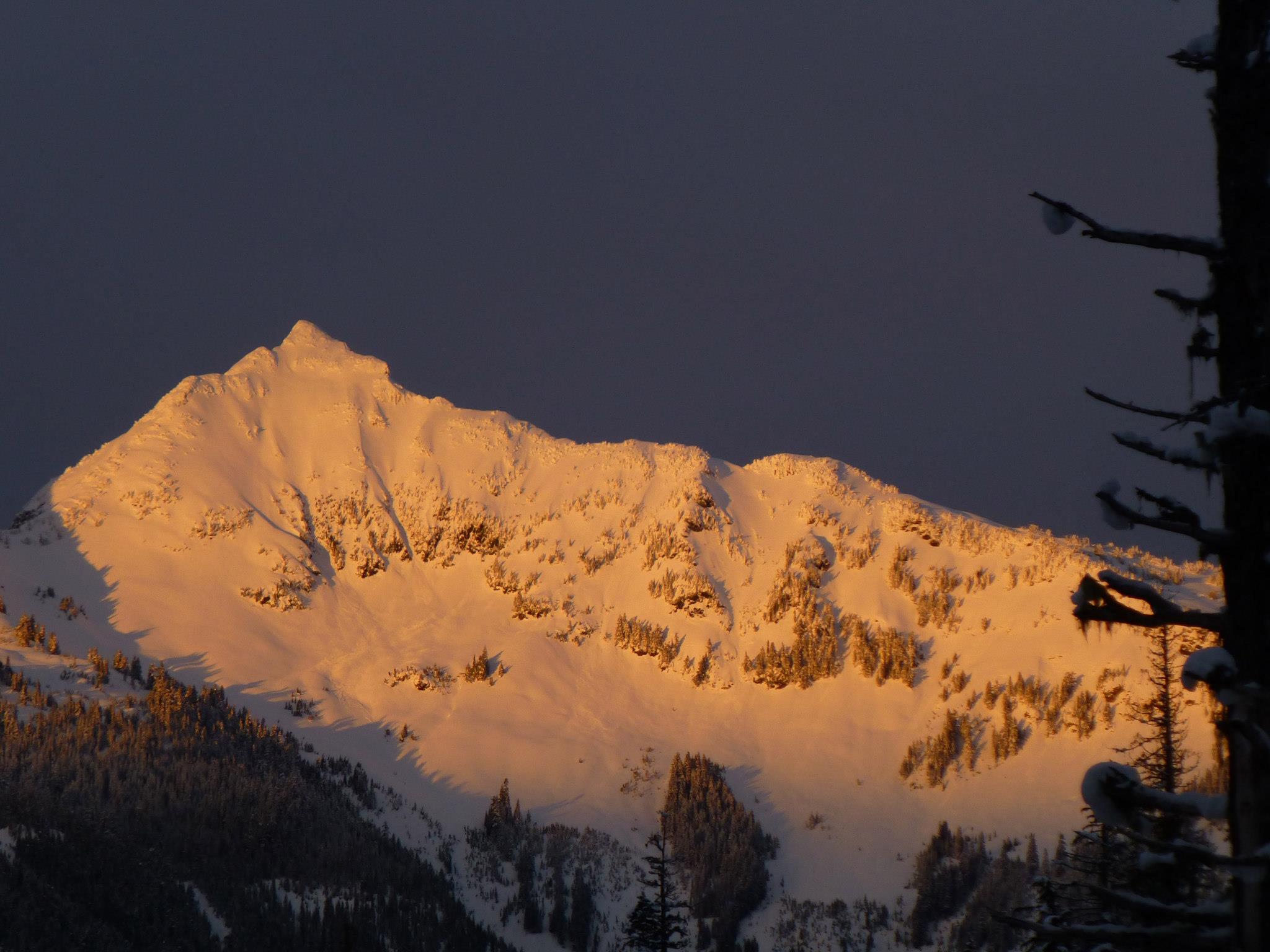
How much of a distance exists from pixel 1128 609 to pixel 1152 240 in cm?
224

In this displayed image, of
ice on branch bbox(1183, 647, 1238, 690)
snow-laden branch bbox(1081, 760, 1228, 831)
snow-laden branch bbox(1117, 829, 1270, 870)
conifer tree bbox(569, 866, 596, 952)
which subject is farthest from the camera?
conifer tree bbox(569, 866, 596, 952)

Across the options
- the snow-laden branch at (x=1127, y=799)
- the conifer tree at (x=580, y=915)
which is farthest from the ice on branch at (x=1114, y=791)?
the conifer tree at (x=580, y=915)

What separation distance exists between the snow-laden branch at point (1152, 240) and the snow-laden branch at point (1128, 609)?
200cm

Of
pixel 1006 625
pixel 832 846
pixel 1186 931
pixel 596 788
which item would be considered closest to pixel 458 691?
pixel 596 788

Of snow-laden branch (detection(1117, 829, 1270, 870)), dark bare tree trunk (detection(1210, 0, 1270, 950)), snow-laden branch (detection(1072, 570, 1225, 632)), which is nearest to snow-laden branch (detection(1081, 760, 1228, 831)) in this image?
snow-laden branch (detection(1117, 829, 1270, 870))

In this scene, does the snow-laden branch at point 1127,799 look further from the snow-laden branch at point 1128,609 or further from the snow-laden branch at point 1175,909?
the snow-laden branch at point 1128,609

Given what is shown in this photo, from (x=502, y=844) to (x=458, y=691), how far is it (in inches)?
1644

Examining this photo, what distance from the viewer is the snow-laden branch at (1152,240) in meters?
6.52

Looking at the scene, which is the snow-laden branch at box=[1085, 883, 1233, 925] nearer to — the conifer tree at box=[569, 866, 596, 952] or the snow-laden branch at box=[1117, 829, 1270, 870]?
the snow-laden branch at box=[1117, 829, 1270, 870]

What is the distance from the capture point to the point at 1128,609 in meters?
6.23

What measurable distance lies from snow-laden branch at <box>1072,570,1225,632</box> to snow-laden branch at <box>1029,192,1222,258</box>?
200cm

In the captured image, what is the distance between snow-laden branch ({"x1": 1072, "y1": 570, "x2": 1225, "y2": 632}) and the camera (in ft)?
20.1

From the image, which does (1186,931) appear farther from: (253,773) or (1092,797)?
(253,773)

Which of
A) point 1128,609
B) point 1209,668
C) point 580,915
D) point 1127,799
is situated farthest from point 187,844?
point 1209,668
